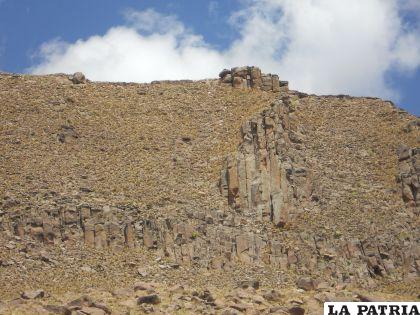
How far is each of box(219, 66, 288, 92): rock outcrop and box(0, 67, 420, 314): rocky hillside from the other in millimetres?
147

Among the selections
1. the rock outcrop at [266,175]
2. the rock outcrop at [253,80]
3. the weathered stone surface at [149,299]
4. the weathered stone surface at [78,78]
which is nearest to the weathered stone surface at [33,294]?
the weathered stone surface at [149,299]

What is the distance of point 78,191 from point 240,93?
17955mm

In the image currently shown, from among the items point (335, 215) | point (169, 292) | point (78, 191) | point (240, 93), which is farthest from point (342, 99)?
point (169, 292)

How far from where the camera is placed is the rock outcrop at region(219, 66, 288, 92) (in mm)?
66037

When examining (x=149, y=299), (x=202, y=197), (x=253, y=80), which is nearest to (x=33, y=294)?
(x=149, y=299)

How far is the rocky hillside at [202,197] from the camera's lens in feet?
143

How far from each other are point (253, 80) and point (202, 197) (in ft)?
Result: 51.8

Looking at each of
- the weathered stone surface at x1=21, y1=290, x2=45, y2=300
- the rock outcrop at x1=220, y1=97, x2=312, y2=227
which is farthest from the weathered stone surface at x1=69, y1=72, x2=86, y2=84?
the weathered stone surface at x1=21, y1=290, x2=45, y2=300

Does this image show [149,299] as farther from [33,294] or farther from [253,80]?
[253,80]

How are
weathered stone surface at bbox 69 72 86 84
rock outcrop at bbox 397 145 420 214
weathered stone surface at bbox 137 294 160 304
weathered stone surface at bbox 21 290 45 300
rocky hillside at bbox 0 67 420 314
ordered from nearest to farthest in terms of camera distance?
weathered stone surface at bbox 137 294 160 304 → weathered stone surface at bbox 21 290 45 300 → rocky hillside at bbox 0 67 420 314 → rock outcrop at bbox 397 145 420 214 → weathered stone surface at bbox 69 72 86 84

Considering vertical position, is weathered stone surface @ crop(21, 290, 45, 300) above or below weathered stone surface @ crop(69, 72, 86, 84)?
below

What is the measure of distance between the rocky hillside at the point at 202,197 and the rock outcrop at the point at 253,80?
0.48 feet

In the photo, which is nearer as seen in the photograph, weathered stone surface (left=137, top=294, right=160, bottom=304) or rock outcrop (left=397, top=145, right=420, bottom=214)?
weathered stone surface (left=137, top=294, right=160, bottom=304)

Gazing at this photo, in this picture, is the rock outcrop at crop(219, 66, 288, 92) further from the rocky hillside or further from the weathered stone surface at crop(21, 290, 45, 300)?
the weathered stone surface at crop(21, 290, 45, 300)
